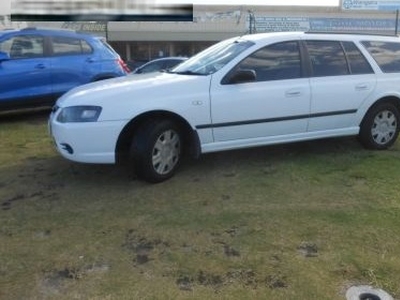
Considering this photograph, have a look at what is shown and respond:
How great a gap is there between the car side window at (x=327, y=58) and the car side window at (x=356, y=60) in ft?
0.25

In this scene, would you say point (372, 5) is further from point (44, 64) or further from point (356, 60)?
point (356, 60)

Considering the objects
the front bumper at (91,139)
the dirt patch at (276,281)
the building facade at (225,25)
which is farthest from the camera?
the building facade at (225,25)

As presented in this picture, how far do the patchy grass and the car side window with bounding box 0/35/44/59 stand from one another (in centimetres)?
308

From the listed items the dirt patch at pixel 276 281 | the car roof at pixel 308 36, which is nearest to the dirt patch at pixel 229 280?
the dirt patch at pixel 276 281

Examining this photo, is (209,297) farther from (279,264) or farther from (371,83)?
(371,83)

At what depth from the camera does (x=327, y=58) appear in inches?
247

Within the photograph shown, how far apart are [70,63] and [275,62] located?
15.0ft

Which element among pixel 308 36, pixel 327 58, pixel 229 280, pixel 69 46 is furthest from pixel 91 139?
pixel 69 46

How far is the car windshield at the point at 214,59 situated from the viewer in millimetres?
5793

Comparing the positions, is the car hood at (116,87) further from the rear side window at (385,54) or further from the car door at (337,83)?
the rear side window at (385,54)

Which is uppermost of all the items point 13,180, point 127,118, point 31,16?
point 31,16

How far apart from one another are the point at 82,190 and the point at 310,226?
2.26 meters

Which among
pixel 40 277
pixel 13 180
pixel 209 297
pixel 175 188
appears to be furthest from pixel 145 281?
pixel 13 180

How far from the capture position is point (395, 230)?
4184 millimetres
